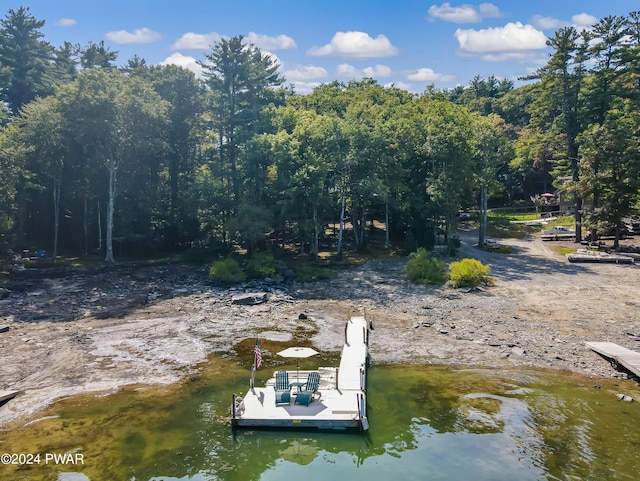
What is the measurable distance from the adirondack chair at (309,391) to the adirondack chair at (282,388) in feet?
1.19

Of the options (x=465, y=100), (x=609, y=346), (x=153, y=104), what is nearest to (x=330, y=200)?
(x=153, y=104)

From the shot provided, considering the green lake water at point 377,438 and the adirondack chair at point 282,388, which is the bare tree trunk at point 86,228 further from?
the adirondack chair at point 282,388

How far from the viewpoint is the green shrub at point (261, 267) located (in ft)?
119

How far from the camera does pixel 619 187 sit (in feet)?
139

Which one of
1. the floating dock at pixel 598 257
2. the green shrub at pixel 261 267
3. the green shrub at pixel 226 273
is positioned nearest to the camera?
the green shrub at pixel 226 273

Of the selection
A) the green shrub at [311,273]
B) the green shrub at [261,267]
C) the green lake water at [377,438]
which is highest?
the green shrub at [261,267]

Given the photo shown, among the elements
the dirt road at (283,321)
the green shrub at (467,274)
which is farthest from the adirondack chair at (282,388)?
the green shrub at (467,274)

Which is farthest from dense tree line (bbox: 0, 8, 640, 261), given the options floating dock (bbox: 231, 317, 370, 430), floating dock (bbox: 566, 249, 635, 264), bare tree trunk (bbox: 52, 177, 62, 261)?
floating dock (bbox: 231, 317, 370, 430)

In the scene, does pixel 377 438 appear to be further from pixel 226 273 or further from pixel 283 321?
pixel 226 273

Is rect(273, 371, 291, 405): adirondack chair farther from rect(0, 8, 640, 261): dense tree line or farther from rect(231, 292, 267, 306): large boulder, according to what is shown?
rect(0, 8, 640, 261): dense tree line

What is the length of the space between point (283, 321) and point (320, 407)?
11.5 metres

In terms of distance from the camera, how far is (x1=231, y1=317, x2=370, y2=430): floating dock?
15531 mm

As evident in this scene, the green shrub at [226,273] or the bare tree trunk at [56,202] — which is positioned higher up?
the bare tree trunk at [56,202]

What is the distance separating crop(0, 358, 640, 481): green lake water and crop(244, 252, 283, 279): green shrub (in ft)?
56.4
